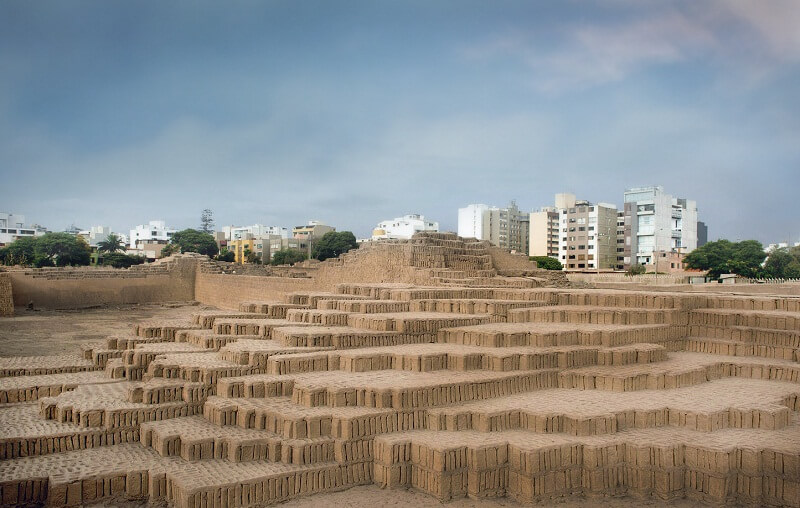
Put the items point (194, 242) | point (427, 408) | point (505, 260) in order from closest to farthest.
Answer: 1. point (427, 408)
2. point (505, 260)
3. point (194, 242)

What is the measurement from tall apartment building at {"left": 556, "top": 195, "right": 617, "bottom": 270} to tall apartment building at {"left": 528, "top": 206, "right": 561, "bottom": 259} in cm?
196

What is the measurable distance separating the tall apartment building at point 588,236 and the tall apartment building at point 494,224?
446 inches

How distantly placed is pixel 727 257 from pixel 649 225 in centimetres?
1441

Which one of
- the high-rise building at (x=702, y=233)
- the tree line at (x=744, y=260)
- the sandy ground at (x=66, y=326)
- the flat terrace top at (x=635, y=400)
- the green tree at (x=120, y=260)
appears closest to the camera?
the flat terrace top at (x=635, y=400)

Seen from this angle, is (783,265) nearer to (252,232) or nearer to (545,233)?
(545,233)

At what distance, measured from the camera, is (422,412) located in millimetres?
7781

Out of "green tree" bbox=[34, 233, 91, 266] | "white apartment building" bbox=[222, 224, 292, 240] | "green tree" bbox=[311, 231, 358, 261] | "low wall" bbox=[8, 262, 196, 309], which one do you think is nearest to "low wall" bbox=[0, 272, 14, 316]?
"low wall" bbox=[8, 262, 196, 309]

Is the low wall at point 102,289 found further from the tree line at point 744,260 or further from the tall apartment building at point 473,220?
the tall apartment building at point 473,220

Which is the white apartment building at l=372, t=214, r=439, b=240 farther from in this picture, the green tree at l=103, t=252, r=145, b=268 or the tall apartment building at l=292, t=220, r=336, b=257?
the green tree at l=103, t=252, r=145, b=268

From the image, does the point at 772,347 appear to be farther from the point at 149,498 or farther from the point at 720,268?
the point at 720,268

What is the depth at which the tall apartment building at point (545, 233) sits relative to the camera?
A: 59.2 metres

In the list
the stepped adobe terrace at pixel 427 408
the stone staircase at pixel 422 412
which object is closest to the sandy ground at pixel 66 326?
the stepped adobe terrace at pixel 427 408

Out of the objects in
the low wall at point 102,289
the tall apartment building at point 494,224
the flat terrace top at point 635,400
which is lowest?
the flat terrace top at point 635,400

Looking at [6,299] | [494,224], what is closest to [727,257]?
[494,224]
